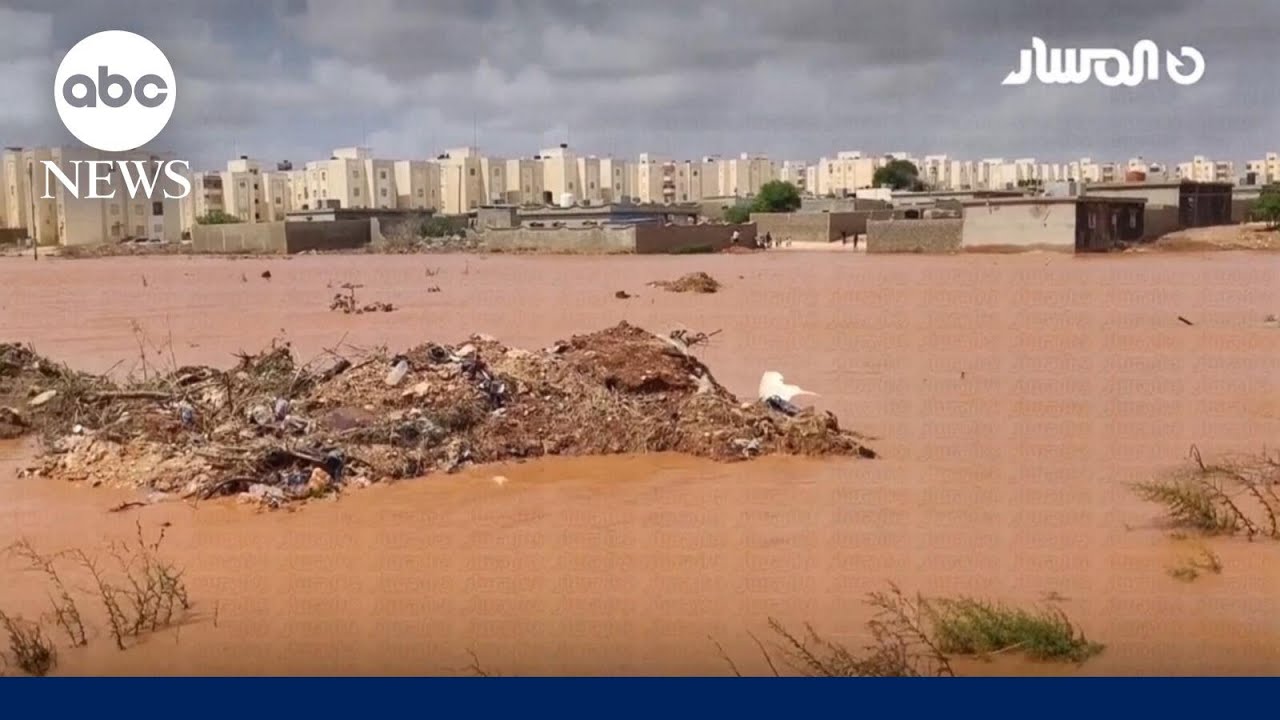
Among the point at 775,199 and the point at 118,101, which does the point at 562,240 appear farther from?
the point at 118,101

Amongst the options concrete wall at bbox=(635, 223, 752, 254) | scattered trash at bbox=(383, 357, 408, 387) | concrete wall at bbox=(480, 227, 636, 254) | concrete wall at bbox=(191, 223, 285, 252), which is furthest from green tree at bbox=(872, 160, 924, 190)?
scattered trash at bbox=(383, 357, 408, 387)

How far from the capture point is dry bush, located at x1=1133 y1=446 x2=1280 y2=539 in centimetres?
464

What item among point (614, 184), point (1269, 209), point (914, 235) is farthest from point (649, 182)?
point (1269, 209)

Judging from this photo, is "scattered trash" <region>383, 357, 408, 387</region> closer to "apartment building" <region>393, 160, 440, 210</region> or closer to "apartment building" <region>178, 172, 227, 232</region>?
"apartment building" <region>178, 172, 227, 232</region>

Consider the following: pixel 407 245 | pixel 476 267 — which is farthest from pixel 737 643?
pixel 407 245

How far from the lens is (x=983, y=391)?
832 cm

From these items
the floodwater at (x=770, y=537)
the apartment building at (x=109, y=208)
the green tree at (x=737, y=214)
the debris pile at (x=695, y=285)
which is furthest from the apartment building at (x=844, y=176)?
the apartment building at (x=109, y=208)

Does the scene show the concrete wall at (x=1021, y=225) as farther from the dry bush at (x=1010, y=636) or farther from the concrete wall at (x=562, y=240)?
the dry bush at (x=1010, y=636)

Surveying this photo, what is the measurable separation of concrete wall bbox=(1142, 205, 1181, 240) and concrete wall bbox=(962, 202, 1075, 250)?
5.23 meters

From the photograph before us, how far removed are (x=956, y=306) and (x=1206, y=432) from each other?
784 cm

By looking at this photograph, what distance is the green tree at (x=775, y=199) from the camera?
3709 centimetres

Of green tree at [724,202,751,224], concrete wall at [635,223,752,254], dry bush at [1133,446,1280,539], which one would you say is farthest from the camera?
green tree at [724,202,751,224]

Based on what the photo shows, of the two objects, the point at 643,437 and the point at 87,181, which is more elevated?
the point at 87,181

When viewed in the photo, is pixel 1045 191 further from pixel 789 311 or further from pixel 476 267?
pixel 789 311
